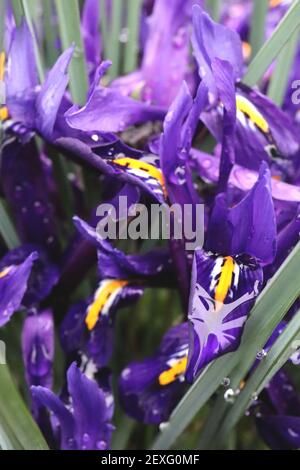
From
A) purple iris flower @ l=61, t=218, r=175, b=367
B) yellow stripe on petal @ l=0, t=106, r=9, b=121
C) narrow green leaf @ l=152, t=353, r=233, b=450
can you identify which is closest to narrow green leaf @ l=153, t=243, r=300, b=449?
narrow green leaf @ l=152, t=353, r=233, b=450

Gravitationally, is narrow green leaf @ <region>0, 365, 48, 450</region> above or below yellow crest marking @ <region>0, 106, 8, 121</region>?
below

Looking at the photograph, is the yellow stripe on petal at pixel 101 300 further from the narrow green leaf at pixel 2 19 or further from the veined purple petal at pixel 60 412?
the narrow green leaf at pixel 2 19

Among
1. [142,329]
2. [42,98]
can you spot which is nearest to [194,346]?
[42,98]

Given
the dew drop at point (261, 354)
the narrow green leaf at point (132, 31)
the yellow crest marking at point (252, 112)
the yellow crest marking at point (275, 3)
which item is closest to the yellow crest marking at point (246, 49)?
the yellow crest marking at point (275, 3)

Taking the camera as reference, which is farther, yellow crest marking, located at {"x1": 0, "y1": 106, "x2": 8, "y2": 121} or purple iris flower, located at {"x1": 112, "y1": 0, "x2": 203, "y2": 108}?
purple iris flower, located at {"x1": 112, "y1": 0, "x2": 203, "y2": 108}

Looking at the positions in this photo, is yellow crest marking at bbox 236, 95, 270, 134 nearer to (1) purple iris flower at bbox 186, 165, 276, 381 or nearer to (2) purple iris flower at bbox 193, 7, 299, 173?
(2) purple iris flower at bbox 193, 7, 299, 173
